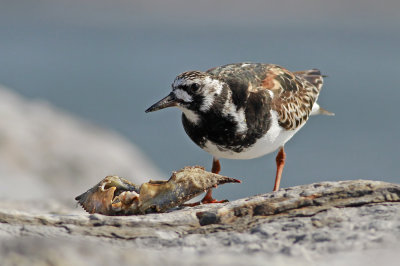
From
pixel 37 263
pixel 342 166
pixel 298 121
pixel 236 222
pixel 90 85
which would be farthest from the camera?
pixel 90 85

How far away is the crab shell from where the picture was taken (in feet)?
12.1

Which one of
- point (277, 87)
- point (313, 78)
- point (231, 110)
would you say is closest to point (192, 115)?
point (231, 110)

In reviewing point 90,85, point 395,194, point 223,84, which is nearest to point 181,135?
point 90,85

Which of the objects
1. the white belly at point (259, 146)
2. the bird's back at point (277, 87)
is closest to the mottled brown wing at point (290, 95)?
the bird's back at point (277, 87)

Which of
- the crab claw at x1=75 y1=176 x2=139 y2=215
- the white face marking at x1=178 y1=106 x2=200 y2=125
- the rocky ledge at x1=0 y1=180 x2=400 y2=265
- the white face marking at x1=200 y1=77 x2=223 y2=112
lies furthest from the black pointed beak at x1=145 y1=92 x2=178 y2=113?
the rocky ledge at x1=0 y1=180 x2=400 y2=265

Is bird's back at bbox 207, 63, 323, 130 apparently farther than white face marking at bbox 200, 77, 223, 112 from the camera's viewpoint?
Yes

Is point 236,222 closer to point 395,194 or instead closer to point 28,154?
point 395,194

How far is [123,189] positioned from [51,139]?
18.5 feet

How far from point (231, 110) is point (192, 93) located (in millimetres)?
360

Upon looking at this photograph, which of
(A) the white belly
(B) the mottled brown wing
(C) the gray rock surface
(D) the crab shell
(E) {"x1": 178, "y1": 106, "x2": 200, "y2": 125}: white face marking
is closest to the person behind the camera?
(D) the crab shell

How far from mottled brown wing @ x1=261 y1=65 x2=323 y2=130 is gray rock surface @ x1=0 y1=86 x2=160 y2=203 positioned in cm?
333

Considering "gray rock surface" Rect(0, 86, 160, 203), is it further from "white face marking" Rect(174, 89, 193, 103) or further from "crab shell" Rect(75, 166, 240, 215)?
"crab shell" Rect(75, 166, 240, 215)

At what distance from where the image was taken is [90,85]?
20125mm

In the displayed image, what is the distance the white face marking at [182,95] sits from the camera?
4691 mm
